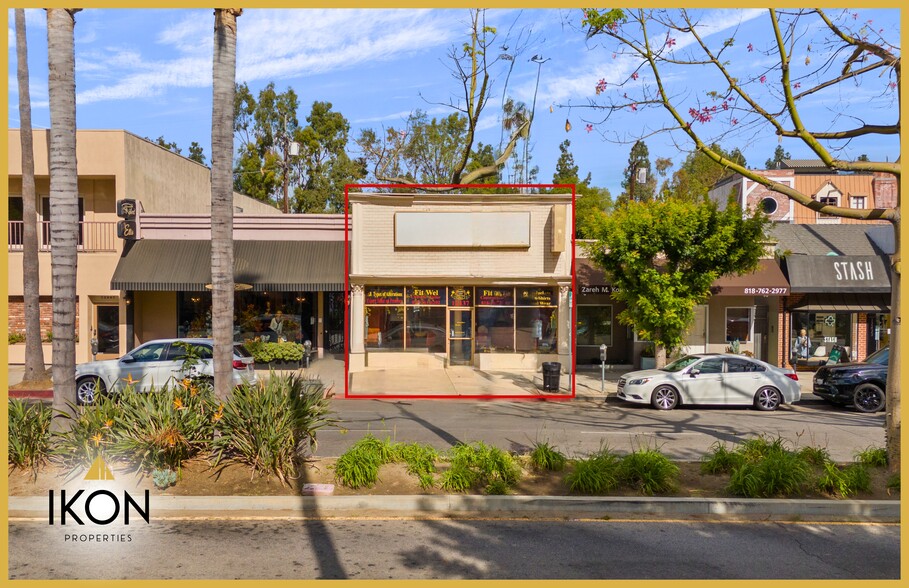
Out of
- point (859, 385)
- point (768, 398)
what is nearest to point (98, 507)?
point (768, 398)

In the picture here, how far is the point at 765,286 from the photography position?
21.8 metres

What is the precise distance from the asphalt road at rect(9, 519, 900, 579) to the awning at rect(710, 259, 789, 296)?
1490 cm

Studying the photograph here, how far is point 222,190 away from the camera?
359 inches

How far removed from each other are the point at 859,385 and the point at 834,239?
974cm

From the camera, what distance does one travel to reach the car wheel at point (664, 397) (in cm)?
1630

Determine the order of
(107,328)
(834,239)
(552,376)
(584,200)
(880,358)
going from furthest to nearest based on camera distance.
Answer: (584,200), (834,239), (107,328), (552,376), (880,358)

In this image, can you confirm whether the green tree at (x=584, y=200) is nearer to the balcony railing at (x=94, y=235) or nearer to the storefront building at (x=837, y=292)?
the storefront building at (x=837, y=292)

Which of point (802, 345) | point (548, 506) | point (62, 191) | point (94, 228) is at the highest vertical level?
point (94, 228)

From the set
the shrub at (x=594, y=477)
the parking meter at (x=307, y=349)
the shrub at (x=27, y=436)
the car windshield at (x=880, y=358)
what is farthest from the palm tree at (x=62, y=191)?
the car windshield at (x=880, y=358)

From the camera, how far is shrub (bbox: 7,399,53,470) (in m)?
8.35

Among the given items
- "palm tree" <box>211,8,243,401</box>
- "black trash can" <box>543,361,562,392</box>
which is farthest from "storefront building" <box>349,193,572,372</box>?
"palm tree" <box>211,8,243,401</box>

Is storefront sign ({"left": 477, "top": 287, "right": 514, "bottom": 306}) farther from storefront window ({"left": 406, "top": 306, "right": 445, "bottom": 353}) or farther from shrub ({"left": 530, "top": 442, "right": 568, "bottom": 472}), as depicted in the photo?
shrub ({"left": 530, "top": 442, "right": 568, "bottom": 472})

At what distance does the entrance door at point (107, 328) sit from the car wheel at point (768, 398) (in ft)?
64.8

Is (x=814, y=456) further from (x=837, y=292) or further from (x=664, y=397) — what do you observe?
(x=837, y=292)
